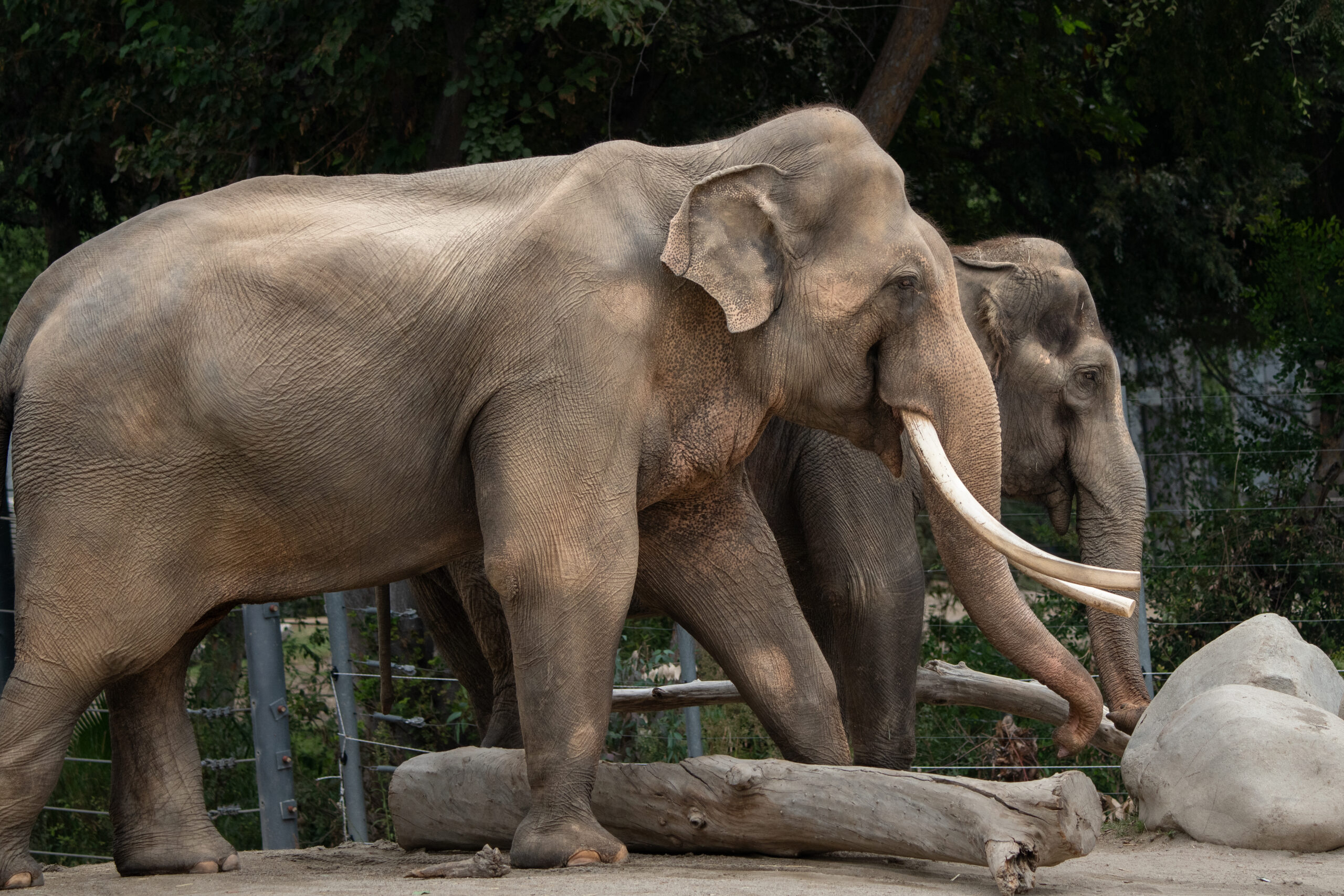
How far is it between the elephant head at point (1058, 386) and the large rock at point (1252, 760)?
0.65 metres

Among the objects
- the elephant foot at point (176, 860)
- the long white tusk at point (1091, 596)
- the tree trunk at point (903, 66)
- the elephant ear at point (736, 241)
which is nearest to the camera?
the long white tusk at point (1091, 596)

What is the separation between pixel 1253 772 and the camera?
541 cm

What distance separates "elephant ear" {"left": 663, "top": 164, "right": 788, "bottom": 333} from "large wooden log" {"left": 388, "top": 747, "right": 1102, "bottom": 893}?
1.26m

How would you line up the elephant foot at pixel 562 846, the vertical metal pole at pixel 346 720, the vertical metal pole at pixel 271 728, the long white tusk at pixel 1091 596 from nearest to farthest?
the long white tusk at pixel 1091 596, the elephant foot at pixel 562 846, the vertical metal pole at pixel 271 728, the vertical metal pole at pixel 346 720

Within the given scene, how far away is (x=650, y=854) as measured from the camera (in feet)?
16.3

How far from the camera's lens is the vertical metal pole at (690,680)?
711 centimetres

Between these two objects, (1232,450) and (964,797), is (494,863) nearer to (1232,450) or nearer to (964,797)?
(964,797)

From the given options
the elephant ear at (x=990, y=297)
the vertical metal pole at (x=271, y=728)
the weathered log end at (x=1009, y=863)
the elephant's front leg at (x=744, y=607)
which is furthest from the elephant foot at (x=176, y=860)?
the elephant ear at (x=990, y=297)

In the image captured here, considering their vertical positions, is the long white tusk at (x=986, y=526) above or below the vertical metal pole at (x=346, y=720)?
above

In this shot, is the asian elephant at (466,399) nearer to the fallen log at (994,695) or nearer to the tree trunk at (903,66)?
the fallen log at (994,695)

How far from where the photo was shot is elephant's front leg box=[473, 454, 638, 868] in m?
4.50

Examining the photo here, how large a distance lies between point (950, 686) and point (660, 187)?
8.46 ft

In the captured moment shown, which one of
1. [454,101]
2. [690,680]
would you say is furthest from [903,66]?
[690,680]

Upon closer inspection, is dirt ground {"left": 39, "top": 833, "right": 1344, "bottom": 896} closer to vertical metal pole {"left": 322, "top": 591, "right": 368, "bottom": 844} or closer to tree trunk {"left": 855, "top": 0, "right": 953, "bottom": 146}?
vertical metal pole {"left": 322, "top": 591, "right": 368, "bottom": 844}
